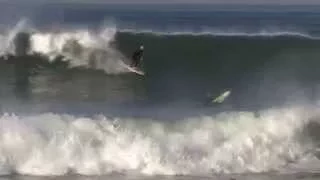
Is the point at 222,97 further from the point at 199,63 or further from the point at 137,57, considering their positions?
the point at 137,57

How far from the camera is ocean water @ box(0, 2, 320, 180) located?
37.8ft

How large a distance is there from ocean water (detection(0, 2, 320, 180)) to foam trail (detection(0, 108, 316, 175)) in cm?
2

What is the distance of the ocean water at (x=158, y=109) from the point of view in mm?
11523

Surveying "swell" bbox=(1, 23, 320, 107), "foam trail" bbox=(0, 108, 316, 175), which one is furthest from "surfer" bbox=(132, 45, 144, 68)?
"foam trail" bbox=(0, 108, 316, 175)

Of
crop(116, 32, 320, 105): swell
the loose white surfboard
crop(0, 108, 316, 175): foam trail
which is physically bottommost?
crop(0, 108, 316, 175): foam trail

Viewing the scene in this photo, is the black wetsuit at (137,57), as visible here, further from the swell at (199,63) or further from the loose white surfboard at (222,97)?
the loose white surfboard at (222,97)

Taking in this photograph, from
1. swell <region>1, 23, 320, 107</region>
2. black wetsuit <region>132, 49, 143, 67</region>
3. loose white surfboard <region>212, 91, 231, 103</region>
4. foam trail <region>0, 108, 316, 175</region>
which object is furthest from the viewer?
black wetsuit <region>132, 49, 143, 67</region>

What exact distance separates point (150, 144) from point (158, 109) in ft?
7.67

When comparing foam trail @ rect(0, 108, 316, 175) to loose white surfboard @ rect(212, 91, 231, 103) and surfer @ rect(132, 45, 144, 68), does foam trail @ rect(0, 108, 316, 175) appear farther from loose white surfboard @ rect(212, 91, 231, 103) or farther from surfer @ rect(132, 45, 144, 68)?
surfer @ rect(132, 45, 144, 68)

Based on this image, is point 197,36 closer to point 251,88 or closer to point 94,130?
point 251,88

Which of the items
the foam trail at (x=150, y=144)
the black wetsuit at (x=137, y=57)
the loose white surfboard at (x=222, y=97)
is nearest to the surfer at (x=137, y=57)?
the black wetsuit at (x=137, y=57)

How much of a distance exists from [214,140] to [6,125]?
10.5 ft

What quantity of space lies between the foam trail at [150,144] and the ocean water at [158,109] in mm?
17

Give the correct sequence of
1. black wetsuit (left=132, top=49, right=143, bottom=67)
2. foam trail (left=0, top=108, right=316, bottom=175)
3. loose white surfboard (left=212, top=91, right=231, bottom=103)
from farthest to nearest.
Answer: black wetsuit (left=132, top=49, right=143, bottom=67)
loose white surfboard (left=212, top=91, right=231, bottom=103)
foam trail (left=0, top=108, right=316, bottom=175)
